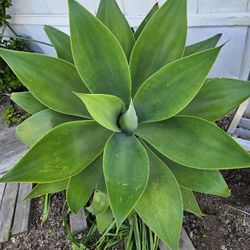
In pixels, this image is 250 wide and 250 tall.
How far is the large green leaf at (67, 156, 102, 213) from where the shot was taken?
2.60ft

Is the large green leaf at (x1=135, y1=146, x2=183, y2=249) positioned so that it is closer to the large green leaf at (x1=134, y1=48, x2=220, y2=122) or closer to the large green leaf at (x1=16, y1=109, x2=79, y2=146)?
the large green leaf at (x1=134, y1=48, x2=220, y2=122)

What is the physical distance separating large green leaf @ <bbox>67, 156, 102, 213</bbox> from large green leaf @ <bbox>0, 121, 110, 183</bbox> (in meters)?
0.07

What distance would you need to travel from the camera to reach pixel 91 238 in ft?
4.32

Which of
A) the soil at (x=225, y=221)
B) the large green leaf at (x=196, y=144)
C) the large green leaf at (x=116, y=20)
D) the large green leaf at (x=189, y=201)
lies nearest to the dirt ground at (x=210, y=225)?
the soil at (x=225, y=221)

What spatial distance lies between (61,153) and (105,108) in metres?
0.15

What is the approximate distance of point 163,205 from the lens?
2.42ft

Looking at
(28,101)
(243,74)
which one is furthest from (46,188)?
(243,74)

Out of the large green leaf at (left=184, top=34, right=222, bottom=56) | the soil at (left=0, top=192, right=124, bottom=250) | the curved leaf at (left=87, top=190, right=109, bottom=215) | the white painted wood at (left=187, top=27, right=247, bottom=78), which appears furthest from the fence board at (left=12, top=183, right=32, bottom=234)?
the white painted wood at (left=187, top=27, right=247, bottom=78)

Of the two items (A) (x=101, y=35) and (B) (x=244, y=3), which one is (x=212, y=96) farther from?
(B) (x=244, y=3)

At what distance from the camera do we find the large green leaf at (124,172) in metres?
0.64

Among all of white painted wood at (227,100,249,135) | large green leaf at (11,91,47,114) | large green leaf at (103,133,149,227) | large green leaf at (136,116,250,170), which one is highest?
large green leaf at (11,91,47,114)

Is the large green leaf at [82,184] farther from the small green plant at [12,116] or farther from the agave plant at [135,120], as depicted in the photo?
the small green plant at [12,116]

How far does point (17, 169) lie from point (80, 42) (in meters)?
0.33

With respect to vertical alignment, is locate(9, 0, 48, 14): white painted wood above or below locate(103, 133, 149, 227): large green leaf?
above
